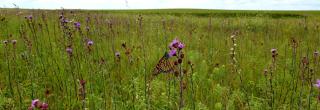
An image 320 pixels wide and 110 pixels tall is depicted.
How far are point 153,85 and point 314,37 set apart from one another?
636 centimetres

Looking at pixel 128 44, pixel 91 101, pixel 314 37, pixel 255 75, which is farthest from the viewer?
pixel 314 37

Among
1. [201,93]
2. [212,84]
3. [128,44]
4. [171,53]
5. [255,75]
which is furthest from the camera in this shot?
[128,44]

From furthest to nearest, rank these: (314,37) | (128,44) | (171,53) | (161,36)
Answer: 1. (314,37)
2. (161,36)
3. (128,44)
4. (171,53)

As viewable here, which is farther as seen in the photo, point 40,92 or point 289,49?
point 289,49

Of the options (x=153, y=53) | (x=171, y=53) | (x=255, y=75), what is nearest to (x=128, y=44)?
(x=153, y=53)

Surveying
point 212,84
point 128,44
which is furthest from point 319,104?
point 128,44

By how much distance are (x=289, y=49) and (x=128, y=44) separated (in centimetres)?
339

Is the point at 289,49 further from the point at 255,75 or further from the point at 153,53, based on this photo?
the point at 153,53

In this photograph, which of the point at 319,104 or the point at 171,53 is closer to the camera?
the point at 171,53

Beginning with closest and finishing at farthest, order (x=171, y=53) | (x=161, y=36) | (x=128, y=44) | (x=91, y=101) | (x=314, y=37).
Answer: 1. (x=171, y=53)
2. (x=91, y=101)
3. (x=128, y=44)
4. (x=161, y=36)
5. (x=314, y=37)

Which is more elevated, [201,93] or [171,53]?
[171,53]

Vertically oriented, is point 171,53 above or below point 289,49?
above

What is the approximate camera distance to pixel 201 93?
156 inches

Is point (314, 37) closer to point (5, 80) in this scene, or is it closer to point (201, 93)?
point (201, 93)
